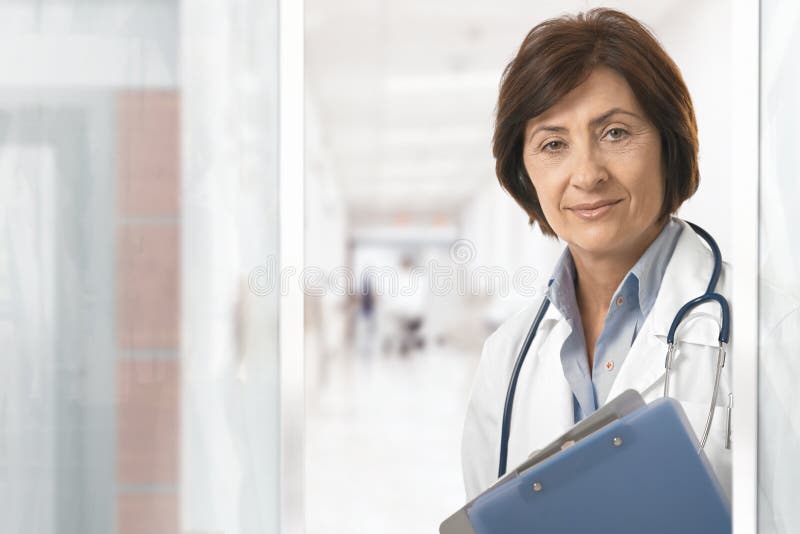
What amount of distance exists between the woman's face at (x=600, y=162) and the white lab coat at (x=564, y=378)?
9cm

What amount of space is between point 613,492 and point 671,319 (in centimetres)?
27

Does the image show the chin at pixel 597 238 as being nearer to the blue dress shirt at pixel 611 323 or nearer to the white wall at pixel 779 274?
the blue dress shirt at pixel 611 323

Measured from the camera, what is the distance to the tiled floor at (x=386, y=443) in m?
1.10

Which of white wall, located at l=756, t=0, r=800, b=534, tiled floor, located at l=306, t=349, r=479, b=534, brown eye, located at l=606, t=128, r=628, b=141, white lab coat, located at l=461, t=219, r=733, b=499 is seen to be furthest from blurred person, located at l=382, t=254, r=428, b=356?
white wall, located at l=756, t=0, r=800, b=534

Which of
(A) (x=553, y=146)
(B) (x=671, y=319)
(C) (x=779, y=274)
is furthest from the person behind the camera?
(A) (x=553, y=146)

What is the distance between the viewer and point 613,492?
72 cm

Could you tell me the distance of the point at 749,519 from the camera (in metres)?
0.71

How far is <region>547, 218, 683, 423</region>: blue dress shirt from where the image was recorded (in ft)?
3.23

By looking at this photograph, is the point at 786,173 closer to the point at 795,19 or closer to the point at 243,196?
the point at 795,19

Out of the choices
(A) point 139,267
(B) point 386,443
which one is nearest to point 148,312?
(A) point 139,267

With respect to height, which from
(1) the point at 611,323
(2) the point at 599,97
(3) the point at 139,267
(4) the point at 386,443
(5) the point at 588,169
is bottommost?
(4) the point at 386,443

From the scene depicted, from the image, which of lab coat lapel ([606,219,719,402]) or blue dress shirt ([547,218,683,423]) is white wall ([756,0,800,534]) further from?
blue dress shirt ([547,218,683,423])

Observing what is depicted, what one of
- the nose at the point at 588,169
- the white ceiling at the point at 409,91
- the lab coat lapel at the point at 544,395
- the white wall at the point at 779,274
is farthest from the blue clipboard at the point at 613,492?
the white ceiling at the point at 409,91

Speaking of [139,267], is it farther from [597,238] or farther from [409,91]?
[597,238]
